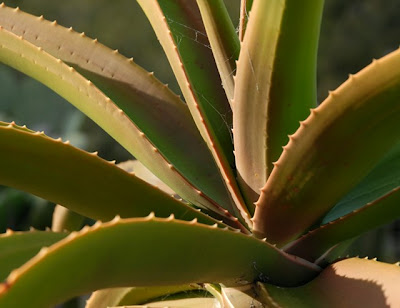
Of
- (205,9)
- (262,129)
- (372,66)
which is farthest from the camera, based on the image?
(205,9)

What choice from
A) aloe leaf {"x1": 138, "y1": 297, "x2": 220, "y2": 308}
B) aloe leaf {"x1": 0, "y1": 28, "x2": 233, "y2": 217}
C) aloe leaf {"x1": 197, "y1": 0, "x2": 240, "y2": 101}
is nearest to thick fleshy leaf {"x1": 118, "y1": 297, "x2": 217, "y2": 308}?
aloe leaf {"x1": 138, "y1": 297, "x2": 220, "y2": 308}

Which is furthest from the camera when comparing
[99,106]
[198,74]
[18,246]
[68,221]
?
[68,221]

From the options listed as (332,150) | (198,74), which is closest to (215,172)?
(198,74)

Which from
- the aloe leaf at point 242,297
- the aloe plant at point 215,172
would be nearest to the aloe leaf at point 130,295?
the aloe plant at point 215,172

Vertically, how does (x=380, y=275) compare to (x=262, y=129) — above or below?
below

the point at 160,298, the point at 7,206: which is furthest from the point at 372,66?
the point at 7,206

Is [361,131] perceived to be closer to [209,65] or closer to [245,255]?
[245,255]

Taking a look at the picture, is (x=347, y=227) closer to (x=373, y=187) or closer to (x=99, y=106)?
(x=373, y=187)
